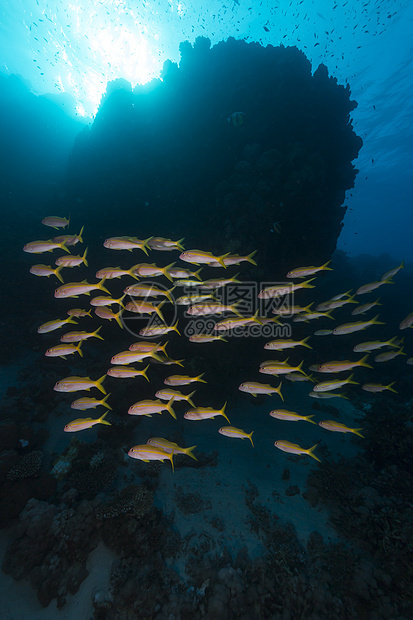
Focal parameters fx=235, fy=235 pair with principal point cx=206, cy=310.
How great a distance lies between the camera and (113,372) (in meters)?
5.19

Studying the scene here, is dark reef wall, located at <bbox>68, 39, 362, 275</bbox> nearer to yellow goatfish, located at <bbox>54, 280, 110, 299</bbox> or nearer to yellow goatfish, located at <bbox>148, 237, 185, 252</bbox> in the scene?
yellow goatfish, located at <bbox>148, 237, 185, 252</bbox>

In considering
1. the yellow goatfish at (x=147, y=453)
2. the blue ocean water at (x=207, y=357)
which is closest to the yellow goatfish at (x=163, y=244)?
the blue ocean water at (x=207, y=357)

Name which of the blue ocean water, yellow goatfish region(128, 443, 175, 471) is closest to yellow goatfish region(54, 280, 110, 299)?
the blue ocean water

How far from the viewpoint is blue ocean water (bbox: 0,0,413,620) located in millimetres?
4773

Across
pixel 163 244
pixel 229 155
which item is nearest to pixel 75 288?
pixel 163 244

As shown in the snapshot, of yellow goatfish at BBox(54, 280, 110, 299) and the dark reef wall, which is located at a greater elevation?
the dark reef wall

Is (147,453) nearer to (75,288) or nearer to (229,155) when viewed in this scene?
(75,288)

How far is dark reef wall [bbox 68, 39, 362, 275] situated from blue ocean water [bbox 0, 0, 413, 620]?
0.11m

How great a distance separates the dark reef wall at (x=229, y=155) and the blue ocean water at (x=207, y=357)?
11 centimetres

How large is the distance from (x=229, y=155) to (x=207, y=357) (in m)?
9.96

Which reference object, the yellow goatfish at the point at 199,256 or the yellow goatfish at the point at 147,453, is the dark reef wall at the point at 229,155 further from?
the yellow goatfish at the point at 147,453

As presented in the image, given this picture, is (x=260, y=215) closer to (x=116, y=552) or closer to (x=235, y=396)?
(x=235, y=396)

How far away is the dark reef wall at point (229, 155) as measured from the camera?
33.3 feet

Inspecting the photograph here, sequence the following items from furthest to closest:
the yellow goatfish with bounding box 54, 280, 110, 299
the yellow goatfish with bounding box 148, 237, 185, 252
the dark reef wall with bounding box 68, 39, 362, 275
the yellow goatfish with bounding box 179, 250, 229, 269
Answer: the dark reef wall with bounding box 68, 39, 362, 275, the yellow goatfish with bounding box 148, 237, 185, 252, the yellow goatfish with bounding box 179, 250, 229, 269, the yellow goatfish with bounding box 54, 280, 110, 299
